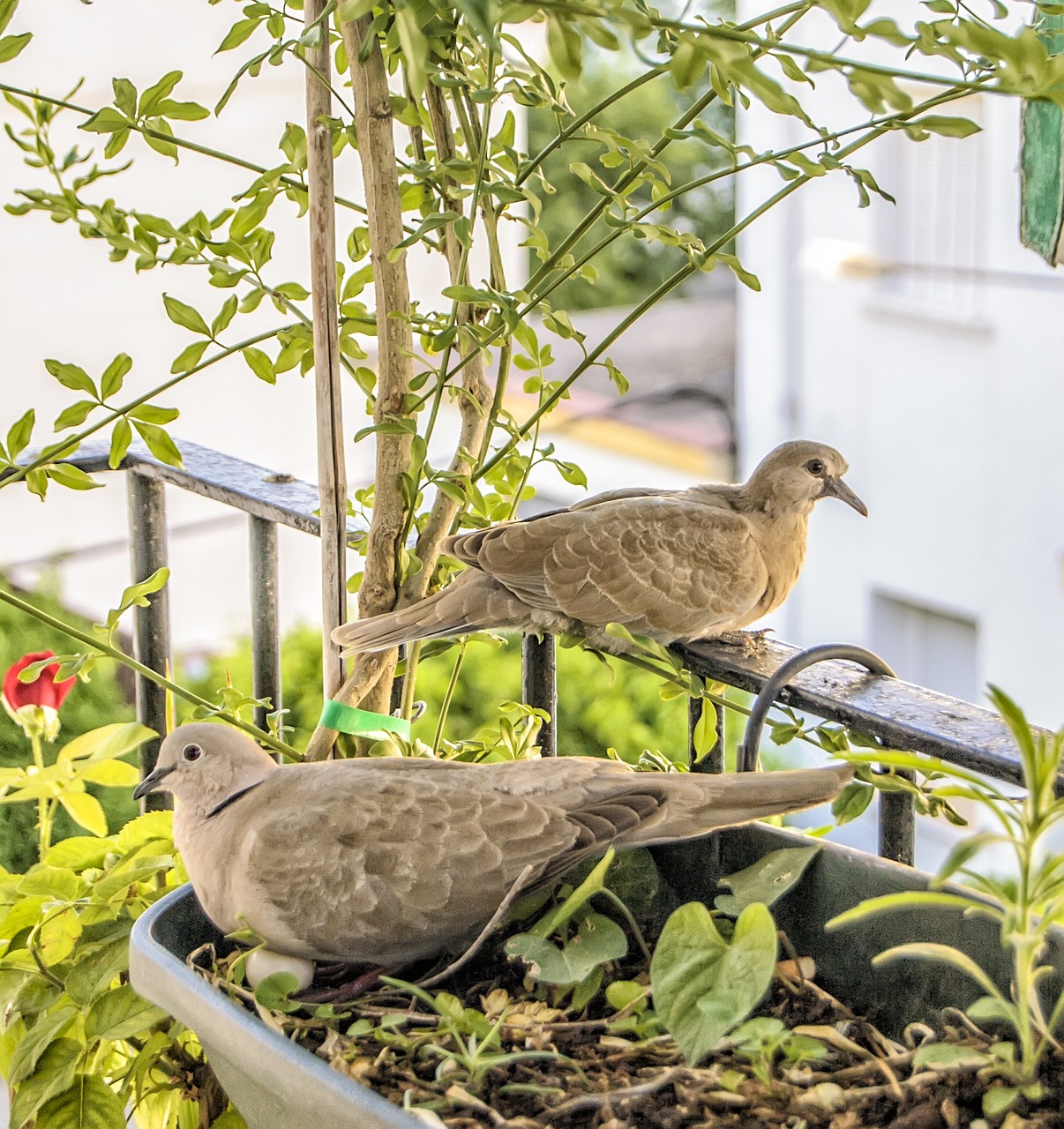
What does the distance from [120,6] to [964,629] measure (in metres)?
3.57

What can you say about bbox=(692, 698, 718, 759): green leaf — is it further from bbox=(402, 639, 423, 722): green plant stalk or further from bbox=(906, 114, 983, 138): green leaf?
bbox=(906, 114, 983, 138): green leaf

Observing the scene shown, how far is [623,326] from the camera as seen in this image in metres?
0.96

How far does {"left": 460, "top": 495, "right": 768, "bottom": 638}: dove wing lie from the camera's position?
113cm

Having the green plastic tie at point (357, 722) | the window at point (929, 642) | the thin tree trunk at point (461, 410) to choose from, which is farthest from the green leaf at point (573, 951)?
the window at point (929, 642)

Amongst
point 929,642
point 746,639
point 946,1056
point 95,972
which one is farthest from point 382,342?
point 929,642

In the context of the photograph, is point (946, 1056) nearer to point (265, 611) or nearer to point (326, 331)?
point (326, 331)

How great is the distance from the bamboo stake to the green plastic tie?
52mm

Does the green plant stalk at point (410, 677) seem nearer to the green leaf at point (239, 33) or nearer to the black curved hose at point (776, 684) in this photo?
the black curved hose at point (776, 684)

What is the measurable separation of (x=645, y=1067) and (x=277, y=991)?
8.0 inches

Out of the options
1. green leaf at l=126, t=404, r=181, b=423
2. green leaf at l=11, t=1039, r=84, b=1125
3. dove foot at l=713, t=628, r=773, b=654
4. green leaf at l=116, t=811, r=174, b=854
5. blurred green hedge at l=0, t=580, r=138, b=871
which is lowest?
blurred green hedge at l=0, t=580, r=138, b=871

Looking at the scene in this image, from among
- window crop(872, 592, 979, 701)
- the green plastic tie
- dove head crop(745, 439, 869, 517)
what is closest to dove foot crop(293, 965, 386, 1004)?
the green plastic tie

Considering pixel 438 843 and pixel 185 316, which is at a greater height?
pixel 185 316

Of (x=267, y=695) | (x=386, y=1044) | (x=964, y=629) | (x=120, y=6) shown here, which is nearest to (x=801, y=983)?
(x=386, y=1044)

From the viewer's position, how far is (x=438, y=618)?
1105 mm
